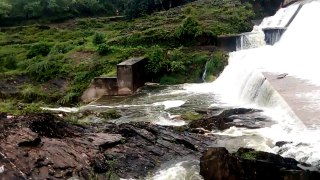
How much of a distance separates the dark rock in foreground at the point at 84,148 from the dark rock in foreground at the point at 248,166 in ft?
5.32

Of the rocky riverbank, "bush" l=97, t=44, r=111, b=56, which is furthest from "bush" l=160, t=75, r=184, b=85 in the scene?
the rocky riverbank

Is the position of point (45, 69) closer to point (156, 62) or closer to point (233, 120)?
point (156, 62)

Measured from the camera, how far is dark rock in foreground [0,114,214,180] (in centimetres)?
1030

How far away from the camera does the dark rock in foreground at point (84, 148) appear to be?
1030cm

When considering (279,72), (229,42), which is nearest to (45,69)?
(229,42)

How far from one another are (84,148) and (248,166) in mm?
4155

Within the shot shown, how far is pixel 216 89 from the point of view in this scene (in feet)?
69.3

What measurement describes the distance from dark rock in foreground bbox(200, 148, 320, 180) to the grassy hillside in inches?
514

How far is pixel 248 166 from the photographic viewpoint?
382 inches

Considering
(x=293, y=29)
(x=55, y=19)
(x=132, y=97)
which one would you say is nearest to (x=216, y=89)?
(x=132, y=97)

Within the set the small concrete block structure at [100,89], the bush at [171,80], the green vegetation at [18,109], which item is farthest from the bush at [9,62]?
the green vegetation at [18,109]

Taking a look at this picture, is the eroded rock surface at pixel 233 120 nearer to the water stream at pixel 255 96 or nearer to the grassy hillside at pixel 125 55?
the water stream at pixel 255 96

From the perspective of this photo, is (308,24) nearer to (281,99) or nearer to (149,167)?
(281,99)

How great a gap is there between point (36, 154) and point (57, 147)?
629 mm
